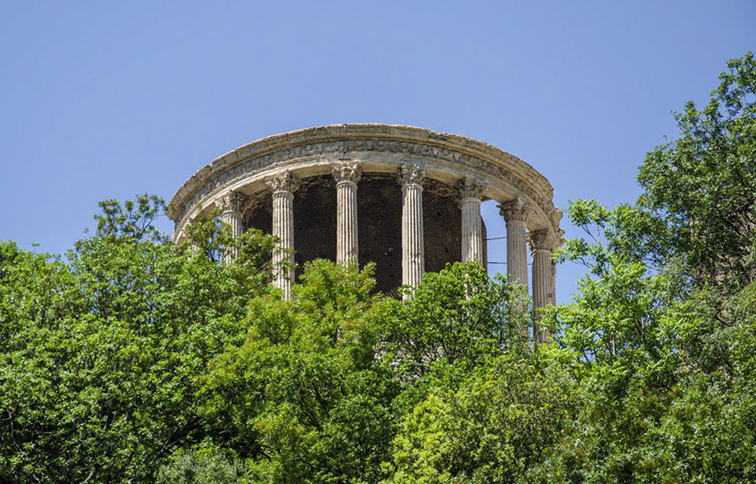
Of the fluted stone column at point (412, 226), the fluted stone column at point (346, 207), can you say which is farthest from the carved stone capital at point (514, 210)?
the fluted stone column at point (346, 207)

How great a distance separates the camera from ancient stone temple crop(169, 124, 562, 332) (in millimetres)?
50938

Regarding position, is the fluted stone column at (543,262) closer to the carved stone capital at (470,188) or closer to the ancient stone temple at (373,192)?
the ancient stone temple at (373,192)

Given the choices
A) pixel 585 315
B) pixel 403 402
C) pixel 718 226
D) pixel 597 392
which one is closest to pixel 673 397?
pixel 597 392

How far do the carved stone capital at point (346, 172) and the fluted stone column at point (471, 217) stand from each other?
15.9 ft

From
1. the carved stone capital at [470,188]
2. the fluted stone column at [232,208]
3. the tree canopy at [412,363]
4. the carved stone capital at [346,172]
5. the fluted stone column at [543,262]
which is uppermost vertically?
the carved stone capital at [346,172]

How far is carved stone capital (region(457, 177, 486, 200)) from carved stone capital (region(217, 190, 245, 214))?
10.0 m

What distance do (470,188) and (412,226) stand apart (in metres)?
3.64

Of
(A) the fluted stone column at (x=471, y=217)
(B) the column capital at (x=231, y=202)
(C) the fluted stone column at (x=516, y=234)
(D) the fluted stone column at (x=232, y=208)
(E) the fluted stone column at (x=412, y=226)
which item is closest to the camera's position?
(E) the fluted stone column at (x=412, y=226)

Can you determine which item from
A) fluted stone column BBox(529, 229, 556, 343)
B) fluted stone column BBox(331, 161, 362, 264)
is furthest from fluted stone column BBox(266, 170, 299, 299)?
fluted stone column BBox(529, 229, 556, 343)

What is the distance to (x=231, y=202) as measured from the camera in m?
52.9

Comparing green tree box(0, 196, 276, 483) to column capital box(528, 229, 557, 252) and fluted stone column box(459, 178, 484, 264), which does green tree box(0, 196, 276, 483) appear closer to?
fluted stone column box(459, 178, 484, 264)

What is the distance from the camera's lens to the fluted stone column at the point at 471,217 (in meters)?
51.3

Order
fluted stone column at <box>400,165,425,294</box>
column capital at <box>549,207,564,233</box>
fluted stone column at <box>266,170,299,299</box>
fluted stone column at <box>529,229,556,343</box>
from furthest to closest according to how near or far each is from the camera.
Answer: column capital at <box>549,207,564,233</box> → fluted stone column at <box>529,229,556,343</box> → fluted stone column at <box>400,165,425,294</box> → fluted stone column at <box>266,170,299,299</box>

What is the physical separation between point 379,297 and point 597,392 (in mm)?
13323
